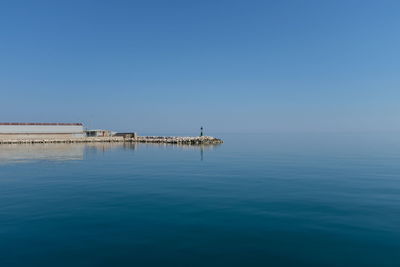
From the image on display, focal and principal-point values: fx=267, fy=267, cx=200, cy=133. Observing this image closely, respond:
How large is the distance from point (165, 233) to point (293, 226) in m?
6.60

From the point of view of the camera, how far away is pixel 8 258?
10422mm

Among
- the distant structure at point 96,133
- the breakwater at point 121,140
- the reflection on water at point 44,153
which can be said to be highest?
the distant structure at point 96,133

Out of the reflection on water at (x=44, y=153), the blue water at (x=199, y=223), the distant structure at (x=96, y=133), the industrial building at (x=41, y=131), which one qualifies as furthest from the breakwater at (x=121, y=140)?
the blue water at (x=199, y=223)

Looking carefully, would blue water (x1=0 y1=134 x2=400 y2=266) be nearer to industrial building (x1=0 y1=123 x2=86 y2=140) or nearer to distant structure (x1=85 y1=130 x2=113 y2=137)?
industrial building (x1=0 y1=123 x2=86 y2=140)

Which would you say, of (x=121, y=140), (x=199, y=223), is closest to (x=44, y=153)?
(x=121, y=140)

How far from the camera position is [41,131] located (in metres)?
101

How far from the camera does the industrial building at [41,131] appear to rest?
95.1 meters

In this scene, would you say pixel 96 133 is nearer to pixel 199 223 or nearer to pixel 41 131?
pixel 41 131

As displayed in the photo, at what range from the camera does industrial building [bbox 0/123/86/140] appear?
9506 cm

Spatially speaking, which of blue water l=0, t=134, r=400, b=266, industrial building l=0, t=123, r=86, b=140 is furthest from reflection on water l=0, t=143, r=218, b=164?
industrial building l=0, t=123, r=86, b=140

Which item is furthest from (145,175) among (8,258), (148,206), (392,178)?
(392,178)

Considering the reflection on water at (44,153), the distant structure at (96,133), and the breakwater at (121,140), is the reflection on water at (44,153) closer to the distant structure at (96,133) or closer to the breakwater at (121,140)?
the breakwater at (121,140)

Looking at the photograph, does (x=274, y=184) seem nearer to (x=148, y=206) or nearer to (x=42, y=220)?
(x=148, y=206)

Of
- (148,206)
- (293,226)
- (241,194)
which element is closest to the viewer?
(293,226)
